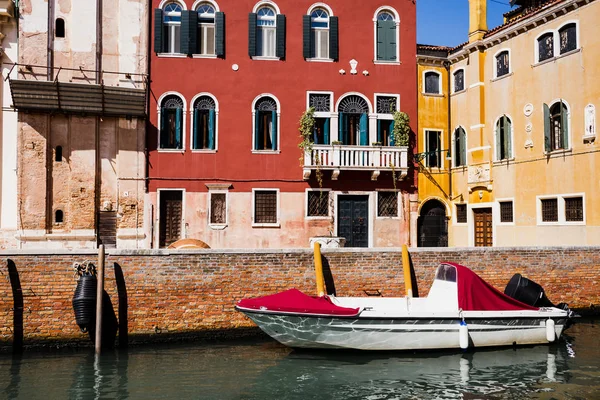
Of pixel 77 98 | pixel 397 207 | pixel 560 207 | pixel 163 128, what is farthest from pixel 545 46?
pixel 77 98

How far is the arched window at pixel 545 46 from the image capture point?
17062 mm

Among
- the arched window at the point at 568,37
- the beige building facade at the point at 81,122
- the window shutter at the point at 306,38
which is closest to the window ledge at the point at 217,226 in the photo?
the beige building facade at the point at 81,122

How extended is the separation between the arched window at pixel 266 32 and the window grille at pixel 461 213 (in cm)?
822

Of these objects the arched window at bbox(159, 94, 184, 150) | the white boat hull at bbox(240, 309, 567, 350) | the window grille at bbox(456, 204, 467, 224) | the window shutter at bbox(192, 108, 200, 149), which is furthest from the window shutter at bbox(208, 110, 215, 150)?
the white boat hull at bbox(240, 309, 567, 350)

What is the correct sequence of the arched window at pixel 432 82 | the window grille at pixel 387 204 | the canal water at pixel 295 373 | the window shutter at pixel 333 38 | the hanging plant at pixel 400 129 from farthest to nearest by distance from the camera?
the arched window at pixel 432 82 < the window grille at pixel 387 204 < the hanging plant at pixel 400 129 < the window shutter at pixel 333 38 < the canal water at pixel 295 373

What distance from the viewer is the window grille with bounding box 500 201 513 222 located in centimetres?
1828

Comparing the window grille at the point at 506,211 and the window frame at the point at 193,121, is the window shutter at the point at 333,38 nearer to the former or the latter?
the window frame at the point at 193,121

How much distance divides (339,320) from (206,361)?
2.51 meters

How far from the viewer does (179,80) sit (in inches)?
726

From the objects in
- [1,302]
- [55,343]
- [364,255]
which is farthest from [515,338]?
[1,302]

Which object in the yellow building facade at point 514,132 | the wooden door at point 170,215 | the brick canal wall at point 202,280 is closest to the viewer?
the brick canal wall at point 202,280

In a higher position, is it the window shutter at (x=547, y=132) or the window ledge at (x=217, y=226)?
the window shutter at (x=547, y=132)

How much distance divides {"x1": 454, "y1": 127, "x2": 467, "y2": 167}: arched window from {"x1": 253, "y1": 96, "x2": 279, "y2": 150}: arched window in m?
6.35

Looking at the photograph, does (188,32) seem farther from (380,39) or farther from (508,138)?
(508,138)
